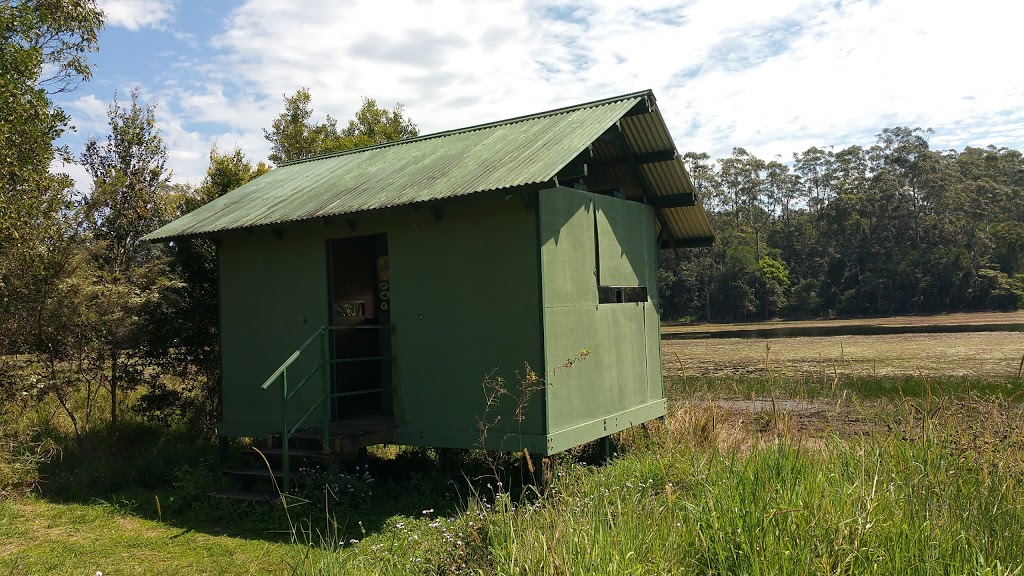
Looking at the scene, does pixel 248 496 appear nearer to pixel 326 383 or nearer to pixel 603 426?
pixel 326 383

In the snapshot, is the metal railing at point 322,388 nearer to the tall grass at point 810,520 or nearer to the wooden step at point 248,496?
the wooden step at point 248,496

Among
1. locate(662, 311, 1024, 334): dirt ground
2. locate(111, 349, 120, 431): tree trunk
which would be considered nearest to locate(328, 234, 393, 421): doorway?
locate(111, 349, 120, 431): tree trunk

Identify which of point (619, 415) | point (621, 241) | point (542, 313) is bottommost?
point (619, 415)

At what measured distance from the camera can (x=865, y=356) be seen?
2175cm

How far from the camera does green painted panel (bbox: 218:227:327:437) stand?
8.72 meters

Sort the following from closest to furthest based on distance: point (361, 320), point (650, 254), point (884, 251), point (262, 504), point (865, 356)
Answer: point (262, 504) < point (361, 320) < point (650, 254) < point (865, 356) < point (884, 251)

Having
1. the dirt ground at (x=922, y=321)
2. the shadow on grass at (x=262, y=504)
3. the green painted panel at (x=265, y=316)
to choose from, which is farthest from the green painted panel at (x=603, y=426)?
the dirt ground at (x=922, y=321)

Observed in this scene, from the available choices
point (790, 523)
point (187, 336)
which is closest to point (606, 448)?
point (790, 523)

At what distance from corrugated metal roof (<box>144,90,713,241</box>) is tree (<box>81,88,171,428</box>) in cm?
161

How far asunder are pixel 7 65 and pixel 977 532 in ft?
34.7

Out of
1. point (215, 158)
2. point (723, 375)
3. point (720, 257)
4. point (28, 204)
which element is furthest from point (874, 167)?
Answer: point (28, 204)

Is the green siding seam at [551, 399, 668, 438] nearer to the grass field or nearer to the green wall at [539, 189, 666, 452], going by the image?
the green wall at [539, 189, 666, 452]

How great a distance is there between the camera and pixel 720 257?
56.6 m

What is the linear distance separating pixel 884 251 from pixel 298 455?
2050 inches
